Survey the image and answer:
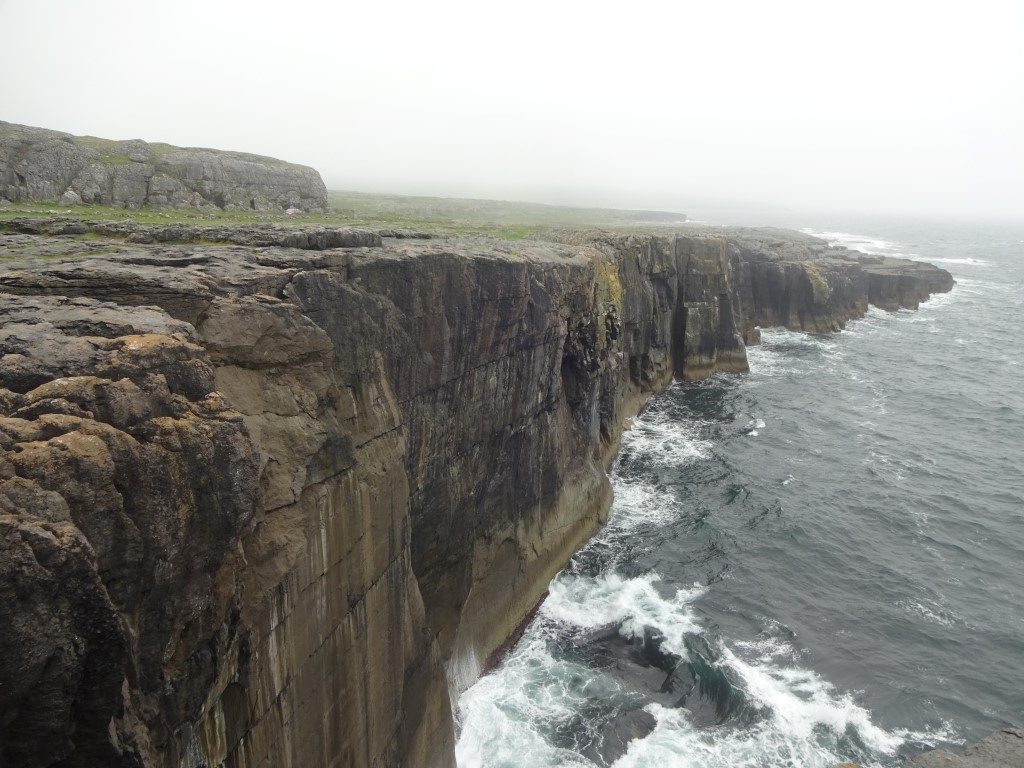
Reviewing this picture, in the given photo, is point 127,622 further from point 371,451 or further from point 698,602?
point 698,602

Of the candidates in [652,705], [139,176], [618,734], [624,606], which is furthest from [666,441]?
[139,176]

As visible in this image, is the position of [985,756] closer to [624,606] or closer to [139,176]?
[624,606]

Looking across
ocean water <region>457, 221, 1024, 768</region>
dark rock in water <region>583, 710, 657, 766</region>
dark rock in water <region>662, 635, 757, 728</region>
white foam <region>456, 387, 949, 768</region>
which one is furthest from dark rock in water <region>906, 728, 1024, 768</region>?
dark rock in water <region>583, 710, 657, 766</region>

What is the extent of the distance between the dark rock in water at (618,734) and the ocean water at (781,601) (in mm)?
66

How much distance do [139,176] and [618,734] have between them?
30.6 meters

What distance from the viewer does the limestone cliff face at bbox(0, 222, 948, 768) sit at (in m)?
6.74

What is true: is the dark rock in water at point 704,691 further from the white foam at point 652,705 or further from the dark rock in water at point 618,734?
the dark rock in water at point 618,734

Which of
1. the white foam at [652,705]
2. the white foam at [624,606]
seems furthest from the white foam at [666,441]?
the white foam at [652,705]

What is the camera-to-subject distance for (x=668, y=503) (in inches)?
1330

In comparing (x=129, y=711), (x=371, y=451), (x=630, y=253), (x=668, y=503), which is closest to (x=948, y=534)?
(x=668, y=503)

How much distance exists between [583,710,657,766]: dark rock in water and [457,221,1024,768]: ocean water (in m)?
0.07

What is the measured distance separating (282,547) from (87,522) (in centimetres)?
431

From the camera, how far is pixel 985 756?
16.9m

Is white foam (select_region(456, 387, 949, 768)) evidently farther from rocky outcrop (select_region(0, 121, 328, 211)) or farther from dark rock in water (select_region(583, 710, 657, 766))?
rocky outcrop (select_region(0, 121, 328, 211))
